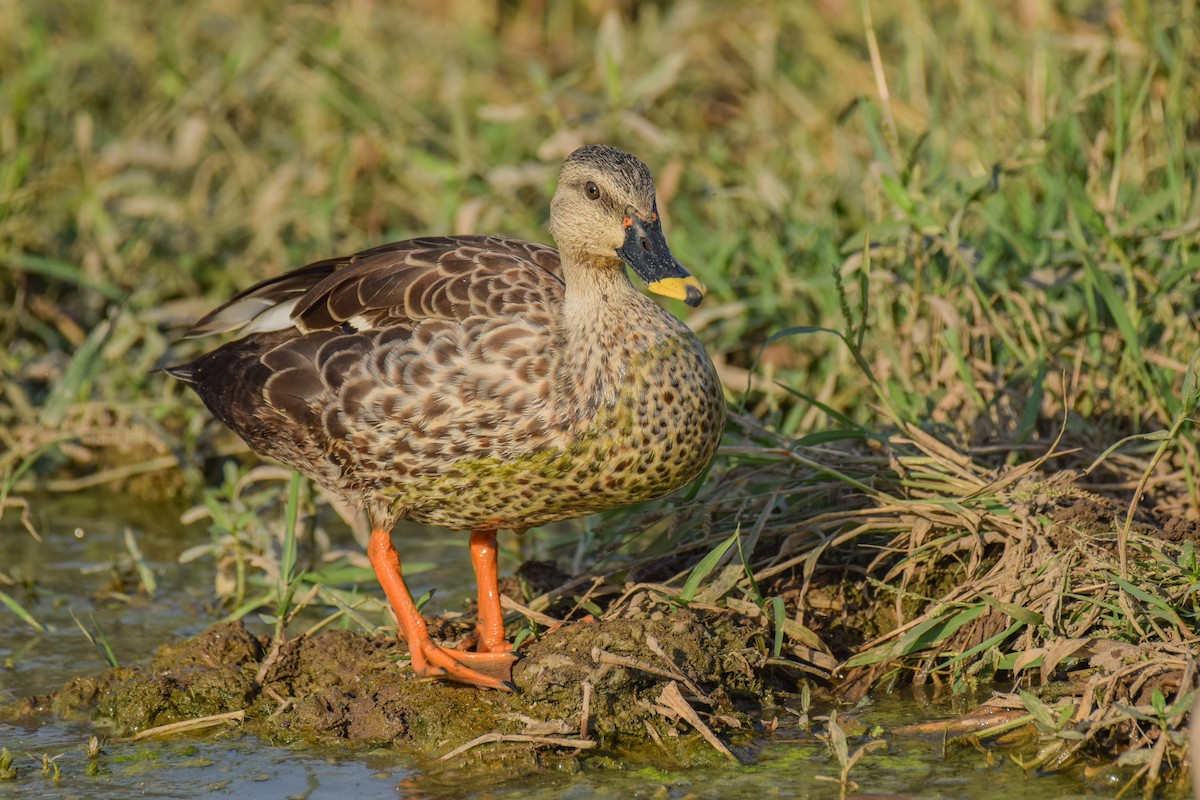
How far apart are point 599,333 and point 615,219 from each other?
332 mm

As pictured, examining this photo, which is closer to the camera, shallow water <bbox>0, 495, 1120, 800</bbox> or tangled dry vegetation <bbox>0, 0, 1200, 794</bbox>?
shallow water <bbox>0, 495, 1120, 800</bbox>

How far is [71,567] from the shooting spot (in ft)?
17.4

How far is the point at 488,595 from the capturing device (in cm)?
437

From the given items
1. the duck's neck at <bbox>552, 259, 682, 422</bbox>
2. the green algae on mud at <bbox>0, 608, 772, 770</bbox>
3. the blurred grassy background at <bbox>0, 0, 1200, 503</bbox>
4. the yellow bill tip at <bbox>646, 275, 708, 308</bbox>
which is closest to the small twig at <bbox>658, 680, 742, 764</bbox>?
the green algae on mud at <bbox>0, 608, 772, 770</bbox>

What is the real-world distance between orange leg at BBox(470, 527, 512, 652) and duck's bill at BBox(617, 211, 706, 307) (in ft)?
2.83

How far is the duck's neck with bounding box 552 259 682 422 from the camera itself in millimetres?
3973

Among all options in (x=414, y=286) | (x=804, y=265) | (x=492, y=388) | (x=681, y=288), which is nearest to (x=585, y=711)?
(x=492, y=388)

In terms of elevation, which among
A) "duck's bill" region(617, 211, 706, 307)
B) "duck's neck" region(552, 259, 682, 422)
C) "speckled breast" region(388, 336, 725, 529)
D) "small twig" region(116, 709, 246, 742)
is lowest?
"small twig" region(116, 709, 246, 742)

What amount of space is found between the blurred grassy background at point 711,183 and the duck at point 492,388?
26.4 inches

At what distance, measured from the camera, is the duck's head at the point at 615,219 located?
4125mm

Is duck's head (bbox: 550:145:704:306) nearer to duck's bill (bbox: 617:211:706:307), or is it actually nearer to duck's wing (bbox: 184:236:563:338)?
duck's bill (bbox: 617:211:706:307)

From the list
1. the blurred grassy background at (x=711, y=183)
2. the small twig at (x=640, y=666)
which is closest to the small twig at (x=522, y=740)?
the small twig at (x=640, y=666)

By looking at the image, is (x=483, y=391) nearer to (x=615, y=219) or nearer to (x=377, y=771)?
(x=615, y=219)

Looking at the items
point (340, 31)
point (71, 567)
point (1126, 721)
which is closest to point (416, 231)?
point (340, 31)
